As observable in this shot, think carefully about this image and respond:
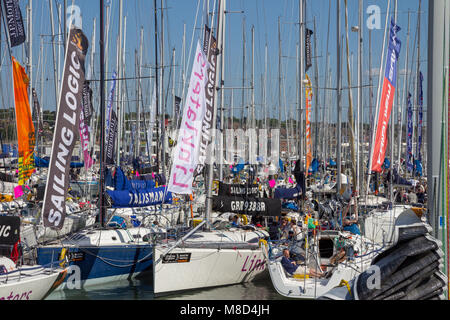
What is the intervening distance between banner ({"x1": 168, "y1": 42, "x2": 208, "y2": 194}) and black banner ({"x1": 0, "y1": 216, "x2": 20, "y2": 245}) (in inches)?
138

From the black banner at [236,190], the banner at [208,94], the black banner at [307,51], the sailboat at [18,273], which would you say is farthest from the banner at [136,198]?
the black banner at [307,51]

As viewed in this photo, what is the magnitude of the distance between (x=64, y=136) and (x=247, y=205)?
5.81m

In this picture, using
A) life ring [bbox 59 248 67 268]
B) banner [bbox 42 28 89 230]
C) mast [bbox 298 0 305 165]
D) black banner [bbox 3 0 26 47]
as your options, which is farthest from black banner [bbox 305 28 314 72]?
life ring [bbox 59 248 67 268]

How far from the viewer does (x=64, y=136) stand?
11523 mm

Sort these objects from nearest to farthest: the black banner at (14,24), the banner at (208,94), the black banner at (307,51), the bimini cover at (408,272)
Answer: the bimini cover at (408,272) → the banner at (208,94) → the black banner at (14,24) → the black banner at (307,51)

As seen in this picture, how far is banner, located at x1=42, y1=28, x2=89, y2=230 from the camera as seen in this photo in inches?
449

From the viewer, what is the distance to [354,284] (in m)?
5.97

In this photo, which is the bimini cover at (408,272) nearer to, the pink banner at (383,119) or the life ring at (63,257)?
the pink banner at (383,119)

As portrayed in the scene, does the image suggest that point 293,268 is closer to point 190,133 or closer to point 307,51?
point 190,133

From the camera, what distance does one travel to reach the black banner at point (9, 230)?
42.1ft

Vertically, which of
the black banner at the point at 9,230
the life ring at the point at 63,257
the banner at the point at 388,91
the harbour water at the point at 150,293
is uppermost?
the banner at the point at 388,91

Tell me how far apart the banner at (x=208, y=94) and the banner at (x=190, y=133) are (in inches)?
10.7
